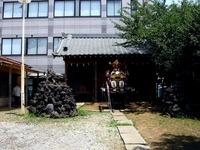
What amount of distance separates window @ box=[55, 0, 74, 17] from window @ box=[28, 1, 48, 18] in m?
1.28

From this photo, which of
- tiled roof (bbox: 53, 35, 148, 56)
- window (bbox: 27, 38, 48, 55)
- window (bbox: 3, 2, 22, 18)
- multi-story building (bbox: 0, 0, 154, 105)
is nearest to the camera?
tiled roof (bbox: 53, 35, 148, 56)

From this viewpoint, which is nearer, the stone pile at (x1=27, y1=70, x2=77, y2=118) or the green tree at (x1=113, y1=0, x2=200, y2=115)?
the green tree at (x1=113, y1=0, x2=200, y2=115)

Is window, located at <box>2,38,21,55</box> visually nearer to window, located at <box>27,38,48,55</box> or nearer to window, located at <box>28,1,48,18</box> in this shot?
window, located at <box>27,38,48,55</box>

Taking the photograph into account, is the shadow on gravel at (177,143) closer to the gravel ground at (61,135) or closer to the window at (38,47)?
the gravel ground at (61,135)

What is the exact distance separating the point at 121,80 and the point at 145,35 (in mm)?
2769

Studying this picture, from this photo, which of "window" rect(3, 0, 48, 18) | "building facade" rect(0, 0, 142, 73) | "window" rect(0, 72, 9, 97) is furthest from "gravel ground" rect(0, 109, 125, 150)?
"window" rect(3, 0, 48, 18)

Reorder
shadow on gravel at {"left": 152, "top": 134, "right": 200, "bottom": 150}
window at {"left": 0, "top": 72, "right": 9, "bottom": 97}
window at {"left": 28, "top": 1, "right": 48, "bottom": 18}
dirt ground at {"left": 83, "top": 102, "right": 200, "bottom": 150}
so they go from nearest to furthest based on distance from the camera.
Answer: shadow on gravel at {"left": 152, "top": 134, "right": 200, "bottom": 150} < dirt ground at {"left": 83, "top": 102, "right": 200, "bottom": 150} < window at {"left": 0, "top": 72, "right": 9, "bottom": 97} < window at {"left": 28, "top": 1, "right": 48, "bottom": 18}

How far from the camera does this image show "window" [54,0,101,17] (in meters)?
29.4

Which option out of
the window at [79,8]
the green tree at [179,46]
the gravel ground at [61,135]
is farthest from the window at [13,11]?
the gravel ground at [61,135]

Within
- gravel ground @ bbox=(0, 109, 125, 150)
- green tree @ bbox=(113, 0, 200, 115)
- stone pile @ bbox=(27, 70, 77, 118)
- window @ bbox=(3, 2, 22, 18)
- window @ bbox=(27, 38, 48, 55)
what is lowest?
gravel ground @ bbox=(0, 109, 125, 150)

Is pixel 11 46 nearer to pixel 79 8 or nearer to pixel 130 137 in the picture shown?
pixel 79 8

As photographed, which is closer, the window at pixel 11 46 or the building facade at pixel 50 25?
the building facade at pixel 50 25

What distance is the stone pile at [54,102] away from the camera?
12.7m

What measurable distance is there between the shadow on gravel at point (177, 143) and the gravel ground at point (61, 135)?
1.04 m
